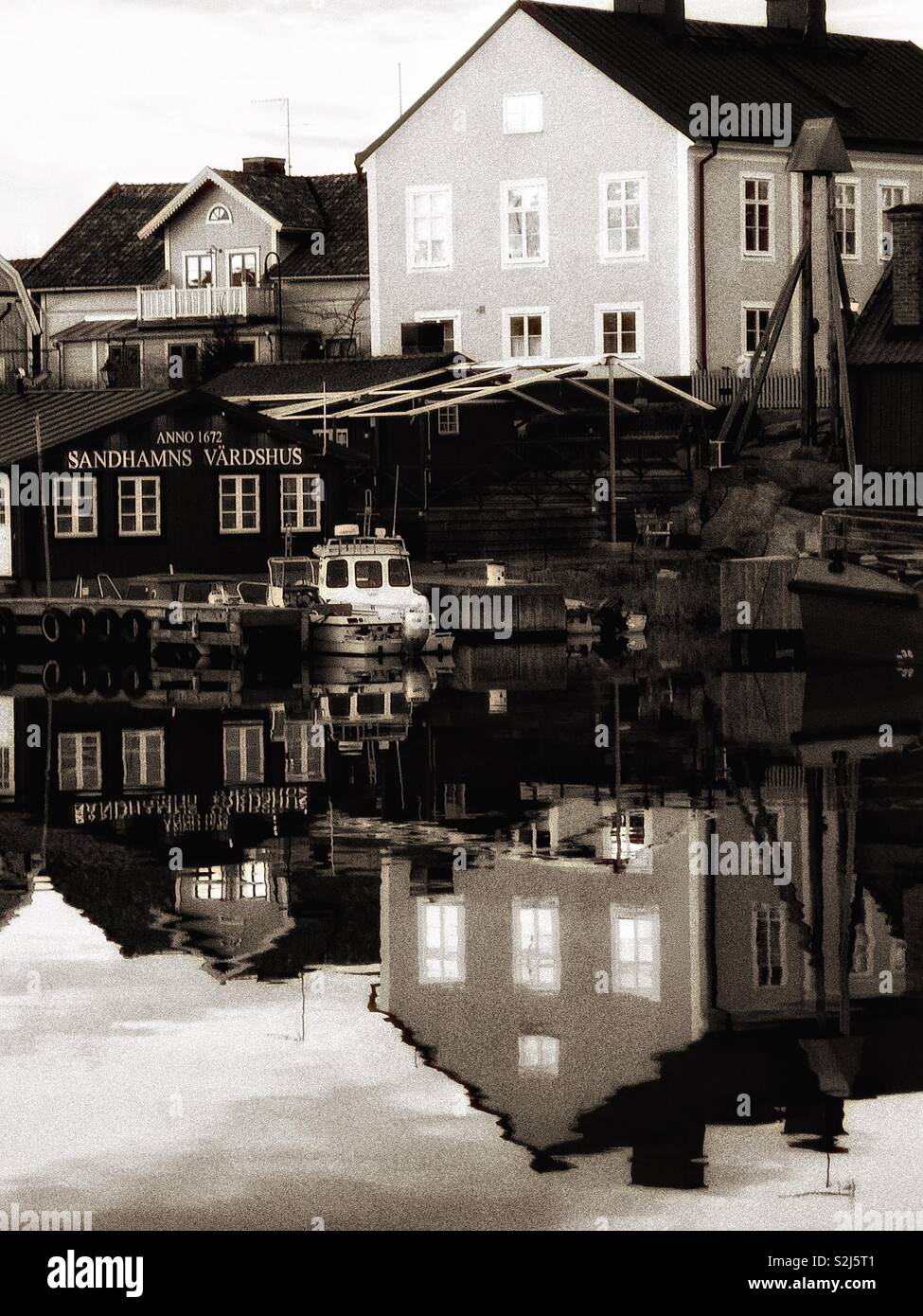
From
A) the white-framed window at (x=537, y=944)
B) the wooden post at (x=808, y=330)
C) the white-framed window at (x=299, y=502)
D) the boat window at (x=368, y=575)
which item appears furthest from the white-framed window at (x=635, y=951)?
the white-framed window at (x=299, y=502)

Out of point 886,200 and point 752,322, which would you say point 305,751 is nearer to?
point 752,322

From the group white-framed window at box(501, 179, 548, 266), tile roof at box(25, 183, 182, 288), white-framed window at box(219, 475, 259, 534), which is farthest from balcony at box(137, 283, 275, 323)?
white-framed window at box(219, 475, 259, 534)

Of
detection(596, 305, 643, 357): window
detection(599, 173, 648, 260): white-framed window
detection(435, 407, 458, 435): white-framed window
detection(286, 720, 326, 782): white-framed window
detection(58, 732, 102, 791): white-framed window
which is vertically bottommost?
detection(58, 732, 102, 791): white-framed window

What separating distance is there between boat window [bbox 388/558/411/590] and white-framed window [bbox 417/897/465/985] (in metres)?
24.4

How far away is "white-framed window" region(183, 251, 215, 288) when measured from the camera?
69.8m

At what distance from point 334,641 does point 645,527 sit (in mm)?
8788

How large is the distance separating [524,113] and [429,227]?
3618mm

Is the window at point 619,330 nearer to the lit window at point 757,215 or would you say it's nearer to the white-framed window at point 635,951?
the lit window at point 757,215

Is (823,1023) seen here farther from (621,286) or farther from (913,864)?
(621,286)

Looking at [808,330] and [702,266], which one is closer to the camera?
[808,330]

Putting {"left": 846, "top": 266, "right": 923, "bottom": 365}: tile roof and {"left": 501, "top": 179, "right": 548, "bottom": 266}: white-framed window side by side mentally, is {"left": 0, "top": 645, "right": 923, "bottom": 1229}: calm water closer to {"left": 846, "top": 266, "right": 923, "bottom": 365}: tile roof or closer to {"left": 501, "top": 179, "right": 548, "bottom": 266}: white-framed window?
Result: {"left": 846, "top": 266, "right": 923, "bottom": 365}: tile roof

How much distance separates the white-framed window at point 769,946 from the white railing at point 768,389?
123 ft

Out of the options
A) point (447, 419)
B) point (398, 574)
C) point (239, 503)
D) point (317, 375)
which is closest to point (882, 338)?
point (398, 574)

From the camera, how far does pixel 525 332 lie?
58.2 metres
